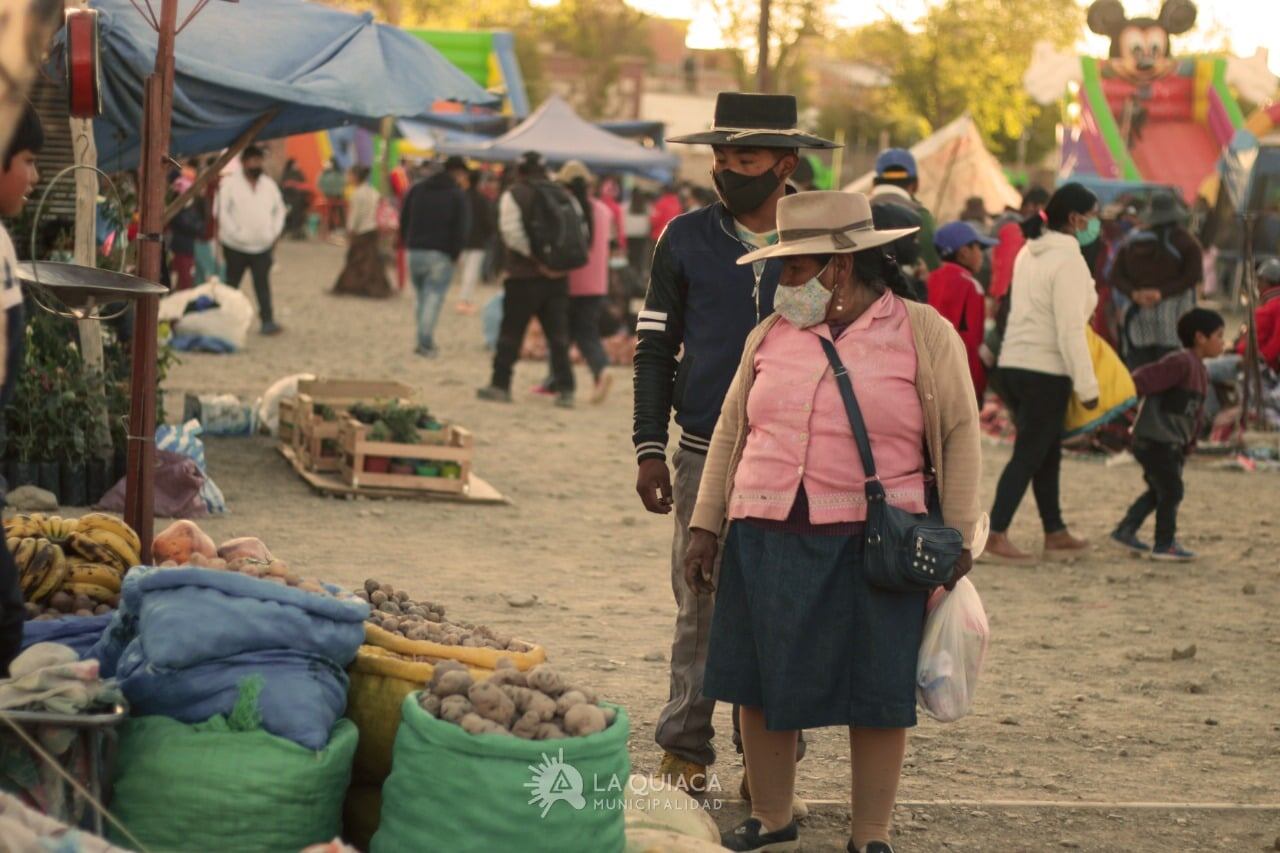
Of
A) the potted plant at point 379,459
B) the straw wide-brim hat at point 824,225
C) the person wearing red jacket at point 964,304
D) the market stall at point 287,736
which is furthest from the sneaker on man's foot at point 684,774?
the potted plant at point 379,459

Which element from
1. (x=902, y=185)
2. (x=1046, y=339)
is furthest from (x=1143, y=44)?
(x=1046, y=339)

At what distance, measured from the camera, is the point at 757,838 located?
16.1 ft

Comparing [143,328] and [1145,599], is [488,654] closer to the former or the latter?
[143,328]

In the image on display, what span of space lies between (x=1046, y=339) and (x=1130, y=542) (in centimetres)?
172

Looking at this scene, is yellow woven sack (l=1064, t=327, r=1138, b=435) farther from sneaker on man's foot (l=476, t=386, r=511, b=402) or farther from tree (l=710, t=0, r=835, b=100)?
tree (l=710, t=0, r=835, b=100)

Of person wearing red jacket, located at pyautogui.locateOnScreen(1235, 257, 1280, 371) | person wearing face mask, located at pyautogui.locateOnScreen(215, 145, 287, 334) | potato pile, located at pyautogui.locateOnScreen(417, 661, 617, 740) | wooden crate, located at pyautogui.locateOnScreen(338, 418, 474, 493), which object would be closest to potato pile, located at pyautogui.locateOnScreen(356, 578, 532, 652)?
potato pile, located at pyautogui.locateOnScreen(417, 661, 617, 740)

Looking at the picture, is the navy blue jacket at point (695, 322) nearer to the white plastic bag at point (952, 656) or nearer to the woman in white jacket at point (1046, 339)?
the white plastic bag at point (952, 656)

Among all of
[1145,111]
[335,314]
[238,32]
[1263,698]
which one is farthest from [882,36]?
[1263,698]

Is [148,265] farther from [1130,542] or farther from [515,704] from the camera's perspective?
[1130,542]

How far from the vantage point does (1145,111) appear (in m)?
37.0

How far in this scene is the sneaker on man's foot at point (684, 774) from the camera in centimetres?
538

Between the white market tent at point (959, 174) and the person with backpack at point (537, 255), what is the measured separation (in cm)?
1278

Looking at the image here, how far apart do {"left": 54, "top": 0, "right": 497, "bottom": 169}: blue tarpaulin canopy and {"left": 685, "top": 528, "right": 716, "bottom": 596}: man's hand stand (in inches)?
237

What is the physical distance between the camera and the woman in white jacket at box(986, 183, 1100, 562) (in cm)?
927
